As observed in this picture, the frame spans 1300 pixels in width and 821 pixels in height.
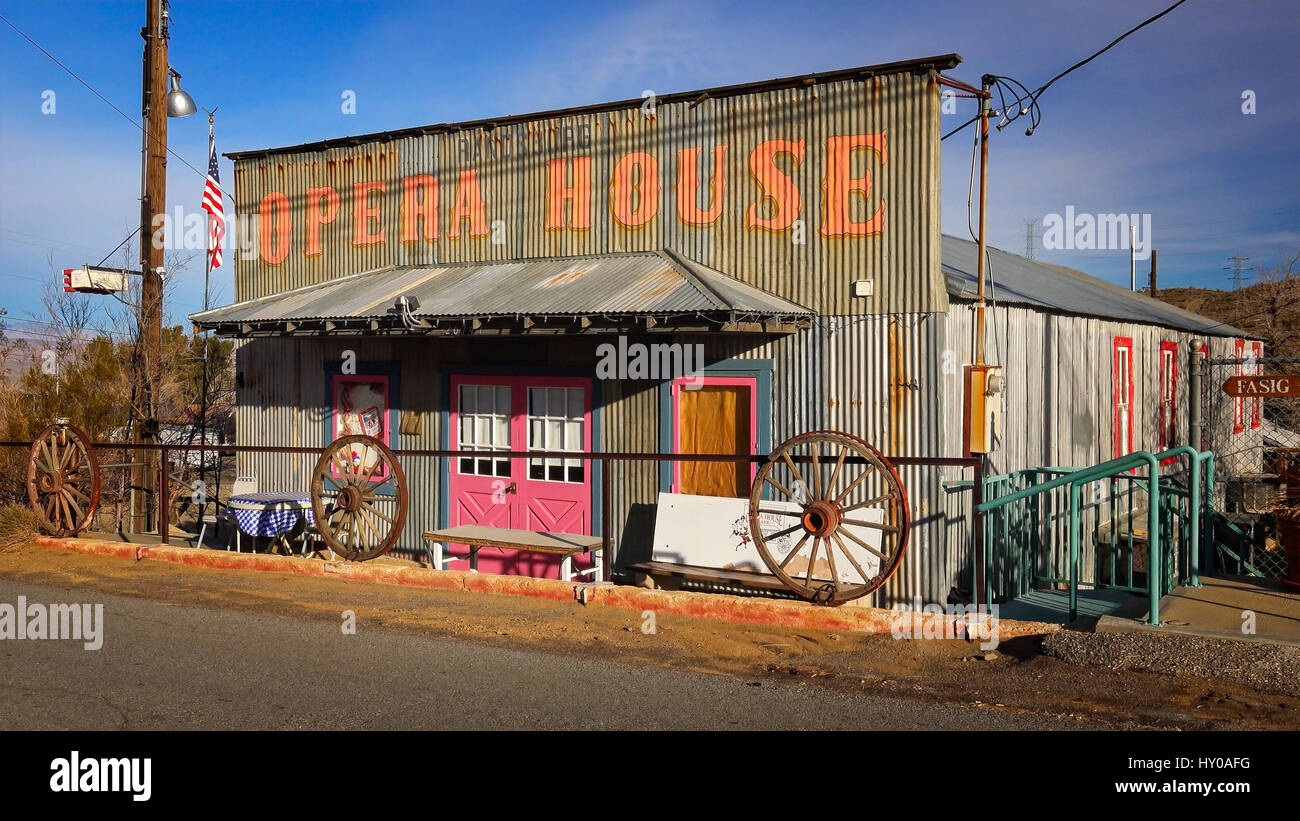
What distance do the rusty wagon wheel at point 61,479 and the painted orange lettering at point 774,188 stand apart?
754 cm

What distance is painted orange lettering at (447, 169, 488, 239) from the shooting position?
12.5 metres

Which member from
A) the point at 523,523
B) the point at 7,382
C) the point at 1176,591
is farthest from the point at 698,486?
the point at 7,382

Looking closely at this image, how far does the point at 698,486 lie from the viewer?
1062cm

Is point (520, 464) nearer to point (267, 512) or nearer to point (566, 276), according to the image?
point (566, 276)

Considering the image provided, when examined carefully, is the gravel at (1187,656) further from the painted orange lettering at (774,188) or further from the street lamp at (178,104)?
the street lamp at (178,104)

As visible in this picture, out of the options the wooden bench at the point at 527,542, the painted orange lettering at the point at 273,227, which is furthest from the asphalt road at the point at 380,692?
the painted orange lettering at the point at 273,227

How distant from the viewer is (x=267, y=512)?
11781mm

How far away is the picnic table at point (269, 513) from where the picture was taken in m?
11.7

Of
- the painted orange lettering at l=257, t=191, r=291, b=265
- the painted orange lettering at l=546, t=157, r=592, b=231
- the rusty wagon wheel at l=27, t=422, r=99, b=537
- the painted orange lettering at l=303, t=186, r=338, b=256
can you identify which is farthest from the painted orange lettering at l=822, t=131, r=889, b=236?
the rusty wagon wheel at l=27, t=422, r=99, b=537

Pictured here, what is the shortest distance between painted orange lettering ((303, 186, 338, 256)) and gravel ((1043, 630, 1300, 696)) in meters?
10.5

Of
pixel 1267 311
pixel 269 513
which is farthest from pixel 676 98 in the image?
pixel 1267 311

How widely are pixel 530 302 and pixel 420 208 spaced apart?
3448mm

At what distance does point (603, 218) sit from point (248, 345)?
572cm
